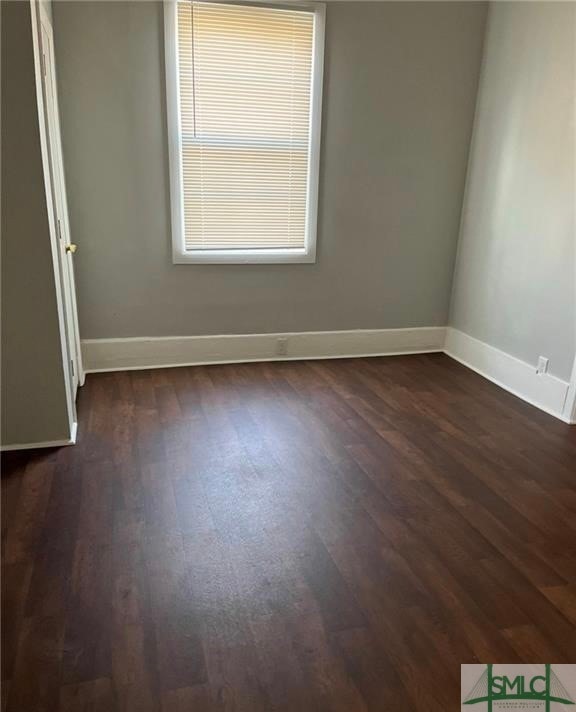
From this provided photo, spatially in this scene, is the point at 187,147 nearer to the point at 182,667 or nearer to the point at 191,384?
the point at 191,384

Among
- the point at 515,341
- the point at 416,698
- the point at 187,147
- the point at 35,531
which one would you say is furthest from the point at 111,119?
the point at 416,698

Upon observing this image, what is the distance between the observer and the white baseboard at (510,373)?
11.3 ft

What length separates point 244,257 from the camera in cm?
401

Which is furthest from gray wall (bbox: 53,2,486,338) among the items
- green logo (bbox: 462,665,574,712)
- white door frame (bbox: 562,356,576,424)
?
green logo (bbox: 462,665,574,712)

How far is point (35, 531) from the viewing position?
2.20 m

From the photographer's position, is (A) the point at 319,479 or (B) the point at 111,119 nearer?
(A) the point at 319,479

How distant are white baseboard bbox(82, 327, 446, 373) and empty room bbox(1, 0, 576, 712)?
0.08 ft

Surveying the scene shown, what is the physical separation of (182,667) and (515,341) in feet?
10.1

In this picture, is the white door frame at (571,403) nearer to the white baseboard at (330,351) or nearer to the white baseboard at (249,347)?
the white baseboard at (330,351)

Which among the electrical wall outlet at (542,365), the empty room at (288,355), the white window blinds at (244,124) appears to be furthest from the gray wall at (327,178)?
the electrical wall outlet at (542,365)

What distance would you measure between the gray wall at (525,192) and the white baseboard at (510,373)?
7 cm

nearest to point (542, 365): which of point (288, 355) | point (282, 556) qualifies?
point (288, 355)

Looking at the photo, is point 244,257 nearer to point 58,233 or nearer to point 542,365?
point 58,233

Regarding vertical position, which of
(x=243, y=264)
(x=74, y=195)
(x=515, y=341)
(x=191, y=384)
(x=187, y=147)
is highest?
(x=187, y=147)
